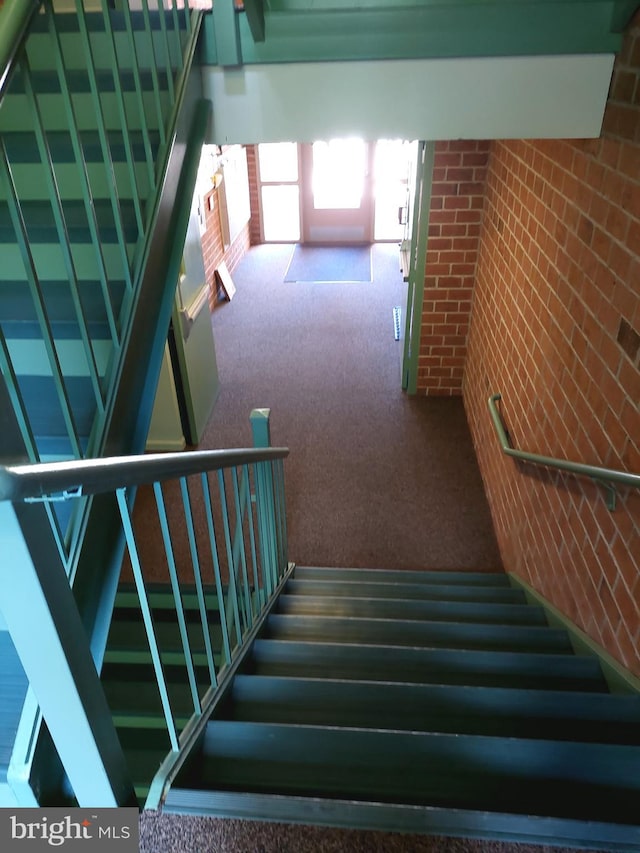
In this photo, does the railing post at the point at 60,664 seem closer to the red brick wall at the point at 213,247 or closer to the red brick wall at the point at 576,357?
the red brick wall at the point at 576,357

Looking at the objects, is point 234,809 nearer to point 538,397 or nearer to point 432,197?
point 538,397

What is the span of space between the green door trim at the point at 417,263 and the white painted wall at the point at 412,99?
1.77m

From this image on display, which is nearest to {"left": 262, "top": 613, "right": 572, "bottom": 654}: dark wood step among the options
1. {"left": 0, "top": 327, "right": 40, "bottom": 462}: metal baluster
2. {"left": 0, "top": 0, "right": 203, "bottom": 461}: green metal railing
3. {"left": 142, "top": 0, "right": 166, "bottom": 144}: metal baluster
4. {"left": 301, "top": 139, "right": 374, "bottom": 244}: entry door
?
{"left": 0, "top": 0, "right": 203, "bottom": 461}: green metal railing

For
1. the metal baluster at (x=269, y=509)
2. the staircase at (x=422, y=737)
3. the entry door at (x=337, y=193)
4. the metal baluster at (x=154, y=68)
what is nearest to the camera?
the staircase at (x=422, y=737)

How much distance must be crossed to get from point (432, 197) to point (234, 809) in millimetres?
3713

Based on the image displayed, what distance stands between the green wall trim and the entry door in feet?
21.7

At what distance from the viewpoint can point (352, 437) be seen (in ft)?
13.6

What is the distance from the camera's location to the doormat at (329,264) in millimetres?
7047

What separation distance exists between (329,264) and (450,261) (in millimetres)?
3639

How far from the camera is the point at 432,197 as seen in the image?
3.83 metres

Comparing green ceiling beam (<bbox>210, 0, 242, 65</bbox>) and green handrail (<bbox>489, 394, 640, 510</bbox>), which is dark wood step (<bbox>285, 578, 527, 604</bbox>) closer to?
green handrail (<bbox>489, 394, 640, 510</bbox>)

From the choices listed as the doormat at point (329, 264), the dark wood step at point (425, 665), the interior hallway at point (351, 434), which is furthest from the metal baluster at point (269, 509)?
the doormat at point (329, 264)

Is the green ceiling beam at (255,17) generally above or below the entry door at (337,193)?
above

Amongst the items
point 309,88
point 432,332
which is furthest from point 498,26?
point 432,332
